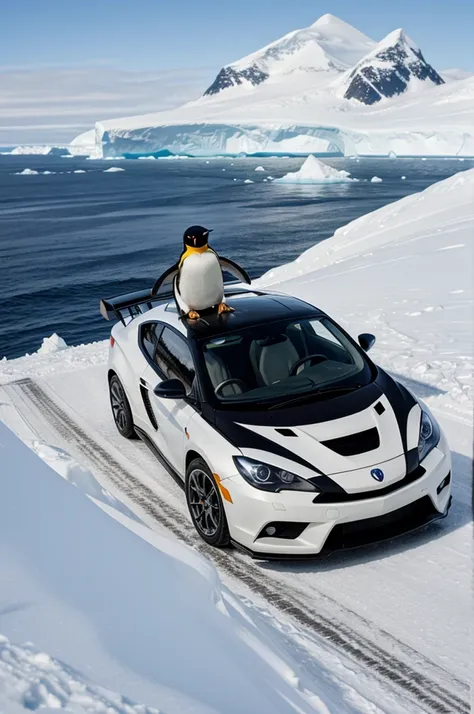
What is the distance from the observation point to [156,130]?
132 metres

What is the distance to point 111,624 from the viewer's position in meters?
2.73

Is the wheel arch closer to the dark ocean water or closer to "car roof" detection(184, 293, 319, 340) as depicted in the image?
"car roof" detection(184, 293, 319, 340)

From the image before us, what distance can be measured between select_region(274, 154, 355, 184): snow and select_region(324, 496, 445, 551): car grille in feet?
258

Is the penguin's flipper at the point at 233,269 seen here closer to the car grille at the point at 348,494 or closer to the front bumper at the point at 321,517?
the front bumper at the point at 321,517

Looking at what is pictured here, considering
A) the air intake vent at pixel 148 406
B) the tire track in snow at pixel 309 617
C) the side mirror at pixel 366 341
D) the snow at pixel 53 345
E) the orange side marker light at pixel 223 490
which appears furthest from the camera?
the snow at pixel 53 345

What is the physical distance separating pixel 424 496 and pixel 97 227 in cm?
5051

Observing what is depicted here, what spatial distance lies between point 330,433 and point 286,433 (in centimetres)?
29

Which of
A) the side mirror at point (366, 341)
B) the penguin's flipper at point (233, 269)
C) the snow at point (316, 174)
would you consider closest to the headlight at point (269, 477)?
the side mirror at point (366, 341)

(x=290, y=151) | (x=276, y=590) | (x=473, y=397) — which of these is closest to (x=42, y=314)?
(x=473, y=397)

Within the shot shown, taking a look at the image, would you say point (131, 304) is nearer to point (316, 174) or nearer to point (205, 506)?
point (205, 506)

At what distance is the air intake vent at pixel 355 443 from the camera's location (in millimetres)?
4820

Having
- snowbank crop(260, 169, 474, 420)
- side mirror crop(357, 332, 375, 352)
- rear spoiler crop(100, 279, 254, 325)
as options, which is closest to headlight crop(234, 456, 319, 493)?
side mirror crop(357, 332, 375, 352)

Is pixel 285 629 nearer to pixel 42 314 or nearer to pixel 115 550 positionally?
pixel 115 550

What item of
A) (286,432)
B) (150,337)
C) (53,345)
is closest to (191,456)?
(286,432)
